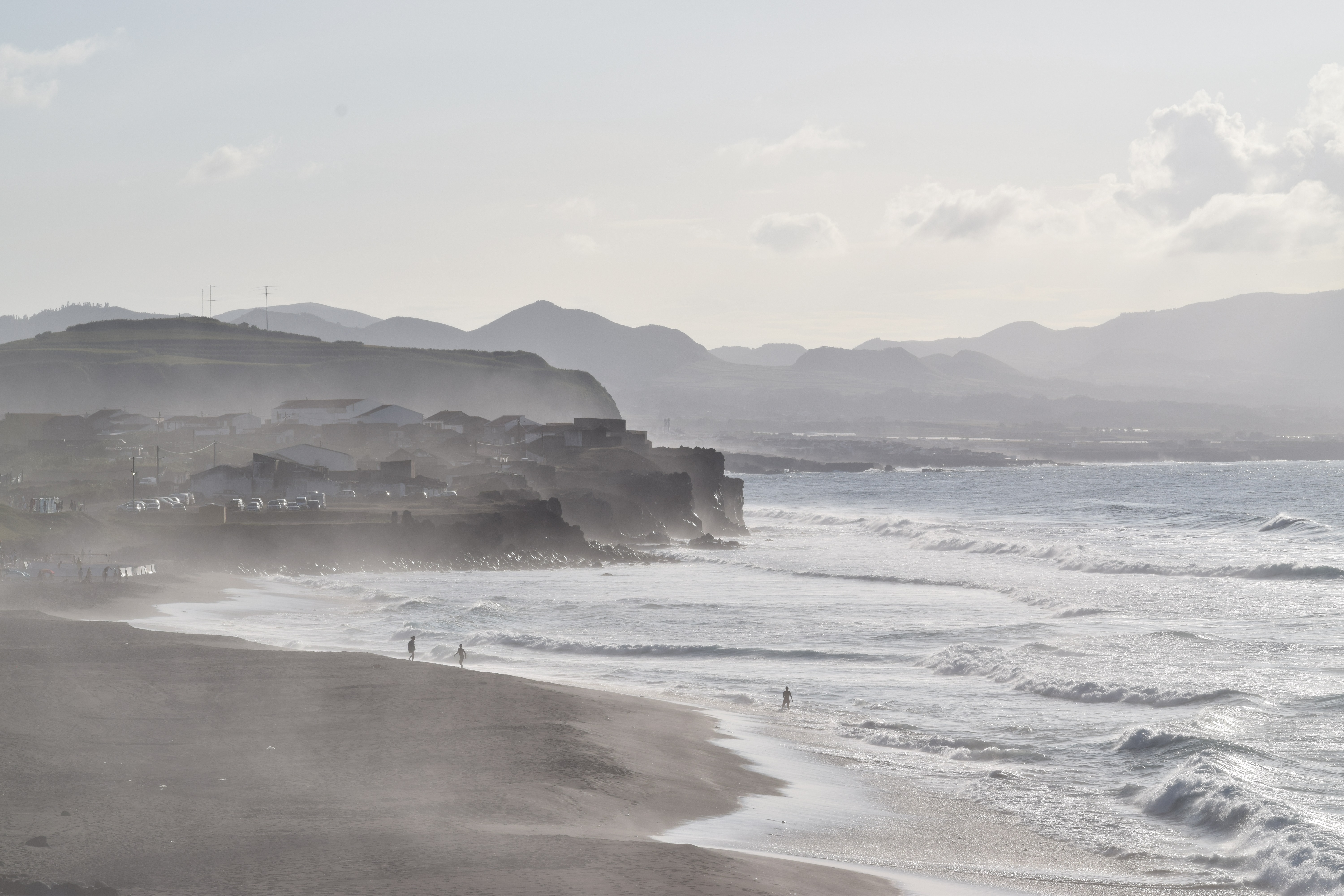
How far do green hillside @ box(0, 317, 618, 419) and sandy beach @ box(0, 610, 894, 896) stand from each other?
131571mm

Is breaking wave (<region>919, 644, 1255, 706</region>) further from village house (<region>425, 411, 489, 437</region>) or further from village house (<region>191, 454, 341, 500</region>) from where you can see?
village house (<region>425, 411, 489, 437</region>)

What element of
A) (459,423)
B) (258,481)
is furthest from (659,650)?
(459,423)

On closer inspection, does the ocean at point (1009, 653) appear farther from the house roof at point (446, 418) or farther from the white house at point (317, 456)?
the house roof at point (446, 418)

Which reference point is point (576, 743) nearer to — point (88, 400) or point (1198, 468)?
point (88, 400)

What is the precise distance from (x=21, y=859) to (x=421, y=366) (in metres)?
165

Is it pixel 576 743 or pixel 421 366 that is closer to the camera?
pixel 576 743

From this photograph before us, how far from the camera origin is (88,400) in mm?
149250

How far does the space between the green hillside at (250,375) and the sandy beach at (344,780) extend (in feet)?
432

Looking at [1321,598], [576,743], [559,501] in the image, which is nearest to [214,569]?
[559,501]

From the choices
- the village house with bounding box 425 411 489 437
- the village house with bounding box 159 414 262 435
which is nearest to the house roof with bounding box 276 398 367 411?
the village house with bounding box 159 414 262 435

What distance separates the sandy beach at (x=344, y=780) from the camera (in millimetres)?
12031

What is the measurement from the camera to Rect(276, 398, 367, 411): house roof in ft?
389

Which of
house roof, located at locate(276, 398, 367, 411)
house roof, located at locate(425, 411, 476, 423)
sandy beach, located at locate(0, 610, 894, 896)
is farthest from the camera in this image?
house roof, located at locate(276, 398, 367, 411)

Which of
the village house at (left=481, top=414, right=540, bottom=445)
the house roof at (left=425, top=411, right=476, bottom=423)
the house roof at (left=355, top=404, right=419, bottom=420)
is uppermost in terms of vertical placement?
the house roof at (left=355, top=404, right=419, bottom=420)
